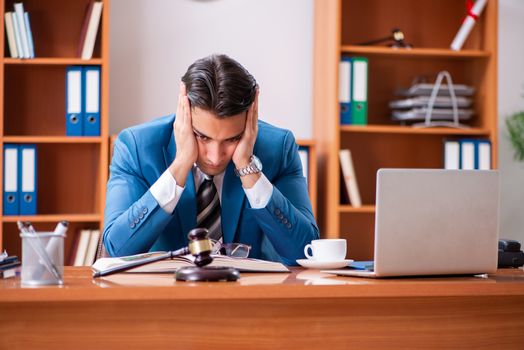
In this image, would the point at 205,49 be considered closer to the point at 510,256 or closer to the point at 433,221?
the point at 510,256

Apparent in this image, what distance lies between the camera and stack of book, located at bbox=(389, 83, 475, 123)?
363 centimetres

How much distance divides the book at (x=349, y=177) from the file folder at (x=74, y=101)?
119 centimetres

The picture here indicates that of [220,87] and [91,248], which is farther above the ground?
[220,87]

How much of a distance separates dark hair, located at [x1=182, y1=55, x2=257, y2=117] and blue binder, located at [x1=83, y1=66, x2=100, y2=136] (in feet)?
4.85

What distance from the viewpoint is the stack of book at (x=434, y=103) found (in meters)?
3.63

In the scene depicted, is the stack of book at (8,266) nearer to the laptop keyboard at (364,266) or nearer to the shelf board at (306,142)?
the laptop keyboard at (364,266)

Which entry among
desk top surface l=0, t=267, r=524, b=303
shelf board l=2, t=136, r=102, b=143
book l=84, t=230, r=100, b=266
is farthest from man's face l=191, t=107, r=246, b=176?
book l=84, t=230, r=100, b=266

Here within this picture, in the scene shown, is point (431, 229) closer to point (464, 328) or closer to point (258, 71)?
point (464, 328)

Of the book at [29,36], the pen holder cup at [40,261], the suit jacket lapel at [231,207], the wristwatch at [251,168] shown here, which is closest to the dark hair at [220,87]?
the wristwatch at [251,168]

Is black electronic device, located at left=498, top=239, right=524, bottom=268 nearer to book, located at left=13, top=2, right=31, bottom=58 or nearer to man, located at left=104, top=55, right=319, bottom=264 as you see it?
man, located at left=104, top=55, right=319, bottom=264

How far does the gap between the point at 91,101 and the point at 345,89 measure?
1.15m

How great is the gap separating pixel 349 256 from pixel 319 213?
28 centimetres

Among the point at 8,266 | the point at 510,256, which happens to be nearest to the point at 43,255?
the point at 8,266

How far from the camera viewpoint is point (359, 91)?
3.62 meters
